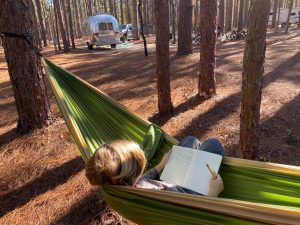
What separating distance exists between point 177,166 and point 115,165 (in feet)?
2.04

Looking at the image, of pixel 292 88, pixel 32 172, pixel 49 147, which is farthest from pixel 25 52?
pixel 292 88

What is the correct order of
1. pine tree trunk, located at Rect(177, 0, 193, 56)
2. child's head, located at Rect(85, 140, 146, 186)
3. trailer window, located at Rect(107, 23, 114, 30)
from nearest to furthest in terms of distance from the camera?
1. child's head, located at Rect(85, 140, 146, 186)
2. pine tree trunk, located at Rect(177, 0, 193, 56)
3. trailer window, located at Rect(107, 23, 114, 30)

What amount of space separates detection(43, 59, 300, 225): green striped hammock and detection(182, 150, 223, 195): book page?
0.26 feet

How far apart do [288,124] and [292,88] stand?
1.53 meters

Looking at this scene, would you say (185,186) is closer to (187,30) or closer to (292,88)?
(292,88)

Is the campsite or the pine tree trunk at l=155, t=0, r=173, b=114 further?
the pine tree trunk at l=155, t=0, r=173, b=114

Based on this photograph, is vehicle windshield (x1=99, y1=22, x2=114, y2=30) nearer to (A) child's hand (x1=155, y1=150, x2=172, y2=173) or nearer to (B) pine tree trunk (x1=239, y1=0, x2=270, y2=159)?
(B) pine tree trunk (x1=239, y1=0, x2=270, y2=159)

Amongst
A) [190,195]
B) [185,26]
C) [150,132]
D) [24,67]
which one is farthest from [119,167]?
[185,26]

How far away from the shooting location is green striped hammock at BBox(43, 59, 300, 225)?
5.24 ft

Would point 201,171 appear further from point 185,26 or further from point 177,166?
point 185,26

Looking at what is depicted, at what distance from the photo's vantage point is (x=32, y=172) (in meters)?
3.36

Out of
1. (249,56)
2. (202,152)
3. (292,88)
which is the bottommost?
(292,88)

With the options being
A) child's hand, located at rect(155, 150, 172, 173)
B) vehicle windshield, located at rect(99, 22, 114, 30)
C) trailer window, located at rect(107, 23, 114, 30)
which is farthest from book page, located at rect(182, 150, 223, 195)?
trailer window, located at rect(107, 23, 114, 30)

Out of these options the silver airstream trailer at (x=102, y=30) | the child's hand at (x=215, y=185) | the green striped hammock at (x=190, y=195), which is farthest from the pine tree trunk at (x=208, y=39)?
the silver airstream trailer at (x=102, y=30)
